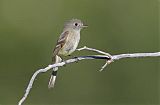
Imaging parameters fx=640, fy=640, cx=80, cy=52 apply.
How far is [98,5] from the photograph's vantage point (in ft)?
31.4

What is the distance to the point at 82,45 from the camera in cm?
918

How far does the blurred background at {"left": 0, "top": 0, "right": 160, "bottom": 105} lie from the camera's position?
921 centimetres

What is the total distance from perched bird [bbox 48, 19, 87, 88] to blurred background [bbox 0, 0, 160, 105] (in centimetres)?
229

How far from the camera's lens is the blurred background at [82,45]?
921cm

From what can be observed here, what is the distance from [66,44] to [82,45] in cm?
257

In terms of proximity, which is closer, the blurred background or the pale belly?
the pale belly

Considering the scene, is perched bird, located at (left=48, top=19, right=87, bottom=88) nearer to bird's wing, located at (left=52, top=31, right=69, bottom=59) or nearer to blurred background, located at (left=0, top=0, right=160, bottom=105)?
bird's wing, located at (left=52, top=31, right=69, bottom=59)

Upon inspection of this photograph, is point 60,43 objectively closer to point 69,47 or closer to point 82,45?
point 69,47

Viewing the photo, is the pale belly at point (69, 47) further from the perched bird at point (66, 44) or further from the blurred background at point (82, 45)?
the blurred background at point (82, 45)

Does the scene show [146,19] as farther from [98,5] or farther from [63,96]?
[63,96]

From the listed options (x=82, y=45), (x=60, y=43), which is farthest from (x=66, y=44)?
(x=82, y=45)

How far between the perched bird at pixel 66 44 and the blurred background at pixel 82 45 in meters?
2.29

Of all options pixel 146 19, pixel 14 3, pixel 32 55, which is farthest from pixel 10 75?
pixel 146 19

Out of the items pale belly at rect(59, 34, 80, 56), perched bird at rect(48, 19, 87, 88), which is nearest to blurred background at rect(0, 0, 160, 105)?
perched bird at rect(48, 19, 87, 88)
